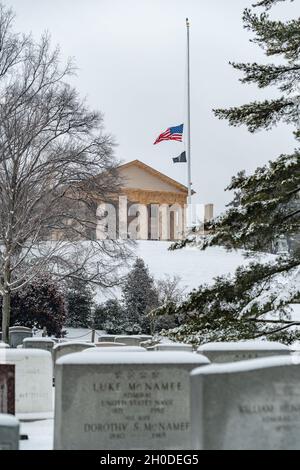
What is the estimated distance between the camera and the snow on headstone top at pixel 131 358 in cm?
770

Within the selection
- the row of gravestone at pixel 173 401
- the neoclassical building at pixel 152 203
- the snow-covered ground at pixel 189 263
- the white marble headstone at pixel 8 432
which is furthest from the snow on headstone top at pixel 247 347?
the neoclassical building at pixel 152 203

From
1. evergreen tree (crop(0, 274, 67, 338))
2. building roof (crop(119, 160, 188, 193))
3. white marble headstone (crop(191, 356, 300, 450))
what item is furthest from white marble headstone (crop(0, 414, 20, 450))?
building roof (crop(119, 160, 188, 193))

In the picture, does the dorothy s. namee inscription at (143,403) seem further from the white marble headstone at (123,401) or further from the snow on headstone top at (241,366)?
the snow on headstone top at (241,366)

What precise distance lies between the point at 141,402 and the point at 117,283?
2435cm

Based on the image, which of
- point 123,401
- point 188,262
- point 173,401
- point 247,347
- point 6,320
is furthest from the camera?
point 188,262

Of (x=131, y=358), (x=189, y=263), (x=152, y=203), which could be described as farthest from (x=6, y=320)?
(x=152, y=203)

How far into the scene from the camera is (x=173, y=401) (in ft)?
25.8

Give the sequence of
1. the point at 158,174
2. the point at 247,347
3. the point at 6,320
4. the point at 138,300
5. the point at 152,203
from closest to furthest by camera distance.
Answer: the point at 247,347
the point at 6,320
the point at 138,300
the point at 152,203
the point at 158,174

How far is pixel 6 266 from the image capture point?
26.8 metres

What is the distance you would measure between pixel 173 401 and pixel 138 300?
118 feet

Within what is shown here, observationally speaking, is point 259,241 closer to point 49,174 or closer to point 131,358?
point 131,358

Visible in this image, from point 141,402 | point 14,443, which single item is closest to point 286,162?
point 141,402

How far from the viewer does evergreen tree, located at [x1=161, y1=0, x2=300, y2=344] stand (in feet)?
46.6

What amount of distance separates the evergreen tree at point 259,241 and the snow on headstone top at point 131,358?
240 inches
